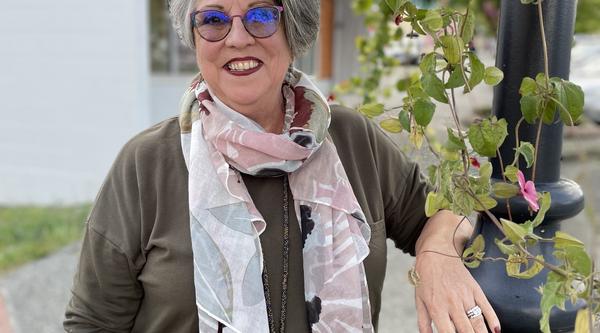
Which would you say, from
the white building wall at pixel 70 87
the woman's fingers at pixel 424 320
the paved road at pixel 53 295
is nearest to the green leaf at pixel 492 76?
the woman's fingers at pixel 424 320

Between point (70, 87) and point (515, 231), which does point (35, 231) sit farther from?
point (515, 231)

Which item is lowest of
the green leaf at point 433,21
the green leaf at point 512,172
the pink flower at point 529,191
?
the pink flower at point 529,191

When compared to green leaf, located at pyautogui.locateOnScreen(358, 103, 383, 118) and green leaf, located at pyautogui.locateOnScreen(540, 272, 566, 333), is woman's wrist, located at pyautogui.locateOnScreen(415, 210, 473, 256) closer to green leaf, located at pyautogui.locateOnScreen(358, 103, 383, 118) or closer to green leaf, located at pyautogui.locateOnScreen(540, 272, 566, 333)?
green leaf, located at pyautogui.locateOnScreen(358, 103, 383, 118)

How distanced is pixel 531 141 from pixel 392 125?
313 mm

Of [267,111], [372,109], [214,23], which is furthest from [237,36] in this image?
[372,109]

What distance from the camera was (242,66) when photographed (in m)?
1.68

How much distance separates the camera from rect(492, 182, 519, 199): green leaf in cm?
127

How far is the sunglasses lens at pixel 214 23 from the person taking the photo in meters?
1.65

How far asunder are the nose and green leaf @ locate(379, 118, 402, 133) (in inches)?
17.6

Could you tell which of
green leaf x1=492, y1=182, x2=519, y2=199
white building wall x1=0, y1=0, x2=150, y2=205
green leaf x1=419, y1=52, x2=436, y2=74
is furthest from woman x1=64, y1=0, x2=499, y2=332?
white building wall x1=0, y1=0, x2=150, y2=205

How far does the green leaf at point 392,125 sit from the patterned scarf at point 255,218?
370 millimetres

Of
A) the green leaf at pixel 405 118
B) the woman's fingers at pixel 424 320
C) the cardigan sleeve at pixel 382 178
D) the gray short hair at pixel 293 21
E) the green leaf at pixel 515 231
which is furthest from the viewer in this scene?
the cardigan sleeve at pixel 382 178

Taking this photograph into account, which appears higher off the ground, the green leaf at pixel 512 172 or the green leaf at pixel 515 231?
the green leaf at pixel 512 172

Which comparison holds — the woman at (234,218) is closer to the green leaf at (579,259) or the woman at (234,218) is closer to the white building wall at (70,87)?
the green leaf at (579,259)
